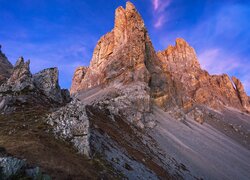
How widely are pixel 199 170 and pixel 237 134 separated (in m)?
107

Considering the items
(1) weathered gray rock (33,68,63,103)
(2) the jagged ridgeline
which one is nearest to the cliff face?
(2) the jagged ridgeline

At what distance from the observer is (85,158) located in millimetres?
30969

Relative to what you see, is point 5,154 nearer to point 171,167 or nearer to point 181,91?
point 171,167

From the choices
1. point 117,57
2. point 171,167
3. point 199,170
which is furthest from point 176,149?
point 117,57

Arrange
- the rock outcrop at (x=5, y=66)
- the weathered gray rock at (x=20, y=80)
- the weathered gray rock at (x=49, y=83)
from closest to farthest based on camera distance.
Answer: the weathered gray rock at (x=20, y=80) → the weathered gray rock at (x=49, y=83) → the rock outcrop at (x=5, y=66)

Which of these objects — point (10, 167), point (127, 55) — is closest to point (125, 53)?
point (127, 55)

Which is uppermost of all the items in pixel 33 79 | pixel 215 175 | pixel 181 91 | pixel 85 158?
pixel 181 91

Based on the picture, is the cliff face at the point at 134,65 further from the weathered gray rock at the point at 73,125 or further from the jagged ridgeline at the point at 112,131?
the weathered gray rock at the point at 73,125

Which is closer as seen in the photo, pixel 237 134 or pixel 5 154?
pixel 5 154

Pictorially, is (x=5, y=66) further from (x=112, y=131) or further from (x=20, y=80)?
(x=112, y=131)

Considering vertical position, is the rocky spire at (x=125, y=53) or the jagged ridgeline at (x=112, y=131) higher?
the rocky spire at (x=125, y=53)

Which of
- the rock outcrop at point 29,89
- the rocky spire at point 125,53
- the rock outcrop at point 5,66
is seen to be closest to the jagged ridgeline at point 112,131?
the rock outcrop at point 29,89

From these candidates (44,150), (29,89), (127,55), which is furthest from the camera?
(127,55)

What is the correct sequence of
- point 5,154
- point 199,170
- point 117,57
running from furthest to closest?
point 117,57 → point 199,170 → point 5,154
